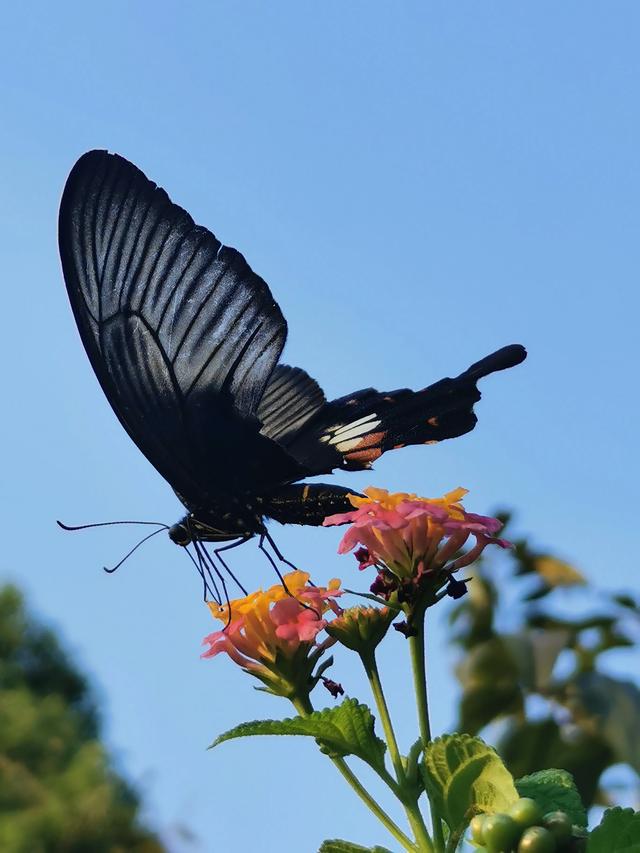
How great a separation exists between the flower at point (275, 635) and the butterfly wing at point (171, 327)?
52cm

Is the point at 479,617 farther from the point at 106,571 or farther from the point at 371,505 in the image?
the point at 371,505

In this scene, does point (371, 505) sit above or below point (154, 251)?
below

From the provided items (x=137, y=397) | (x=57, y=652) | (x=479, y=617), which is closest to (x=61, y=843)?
(x=57, y=652)

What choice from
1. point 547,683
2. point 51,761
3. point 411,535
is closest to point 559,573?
point 547,683

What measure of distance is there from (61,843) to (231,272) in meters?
16.7

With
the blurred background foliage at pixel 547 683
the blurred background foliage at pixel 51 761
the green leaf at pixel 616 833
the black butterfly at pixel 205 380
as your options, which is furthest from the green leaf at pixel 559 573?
the blurred background foliage at pixel 51 761

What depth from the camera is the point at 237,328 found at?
7.72ft

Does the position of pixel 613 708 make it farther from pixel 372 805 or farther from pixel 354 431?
pixel 372 805

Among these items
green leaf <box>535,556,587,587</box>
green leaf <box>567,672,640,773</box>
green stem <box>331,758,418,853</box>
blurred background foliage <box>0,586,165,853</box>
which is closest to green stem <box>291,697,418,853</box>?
green stem <box>331,758,418,853</box>

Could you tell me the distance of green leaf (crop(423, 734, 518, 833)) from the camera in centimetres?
152

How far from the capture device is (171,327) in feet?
7.94

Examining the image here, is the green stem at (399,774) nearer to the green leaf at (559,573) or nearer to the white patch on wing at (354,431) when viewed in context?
the white patch on wing at (354,431)

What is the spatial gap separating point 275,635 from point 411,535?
268 mm

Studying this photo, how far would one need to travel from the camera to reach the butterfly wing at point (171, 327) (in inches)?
91.3
